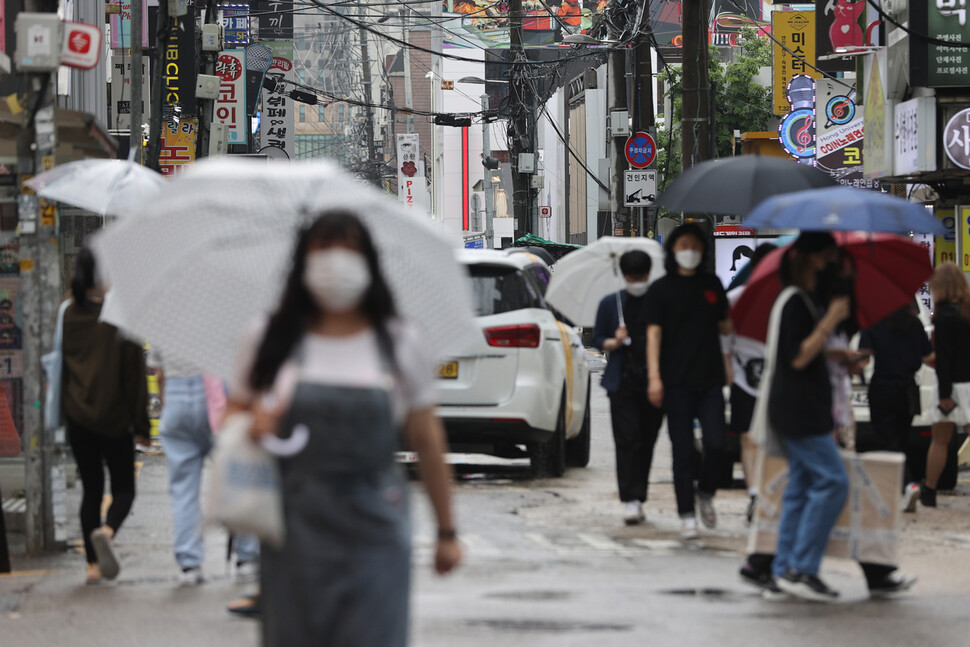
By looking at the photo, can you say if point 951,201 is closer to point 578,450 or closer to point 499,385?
point 578,450

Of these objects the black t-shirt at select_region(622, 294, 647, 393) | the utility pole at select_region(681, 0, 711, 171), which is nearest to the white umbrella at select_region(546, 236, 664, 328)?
the black t-shirt at select_region(622, 294, 647, 393)

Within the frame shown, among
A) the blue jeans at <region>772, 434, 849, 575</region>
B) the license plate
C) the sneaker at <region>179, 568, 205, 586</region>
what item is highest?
the license plate

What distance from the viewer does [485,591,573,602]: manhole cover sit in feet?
25.9

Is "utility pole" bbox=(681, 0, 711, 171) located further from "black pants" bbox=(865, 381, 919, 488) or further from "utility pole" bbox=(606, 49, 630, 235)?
"black pants" bbox=(865, 381, 919, 488)

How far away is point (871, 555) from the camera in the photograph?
790cm

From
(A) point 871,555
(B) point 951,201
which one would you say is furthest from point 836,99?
(A) point 871,555

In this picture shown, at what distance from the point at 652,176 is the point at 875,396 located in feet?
55.3

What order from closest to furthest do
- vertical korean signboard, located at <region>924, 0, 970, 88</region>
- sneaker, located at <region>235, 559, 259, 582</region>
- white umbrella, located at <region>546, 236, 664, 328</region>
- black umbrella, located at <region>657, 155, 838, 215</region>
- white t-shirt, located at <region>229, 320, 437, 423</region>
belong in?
white t-shirt, located at <region>229, 320, 437, 423</region> < sneaker, located at <region>235, 559, 259, 582</region> < black umbrella, located at <region>657, 155, 838, 215</region> < white umbrella, located at <region>546, 236, 664, 328</region> < vertical korean signboard, located at <region>924, 0, 970, 88</region>

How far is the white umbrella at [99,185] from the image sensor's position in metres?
8.88

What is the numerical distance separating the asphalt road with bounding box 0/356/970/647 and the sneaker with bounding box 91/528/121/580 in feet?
0.30

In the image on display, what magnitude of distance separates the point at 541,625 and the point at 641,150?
21557 millimetres

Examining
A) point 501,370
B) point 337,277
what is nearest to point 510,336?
point 501,370

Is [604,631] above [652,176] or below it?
below

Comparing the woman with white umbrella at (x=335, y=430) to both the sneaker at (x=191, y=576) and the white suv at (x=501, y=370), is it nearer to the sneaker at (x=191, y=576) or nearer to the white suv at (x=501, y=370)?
the sneaker at (x=191, y=576)
